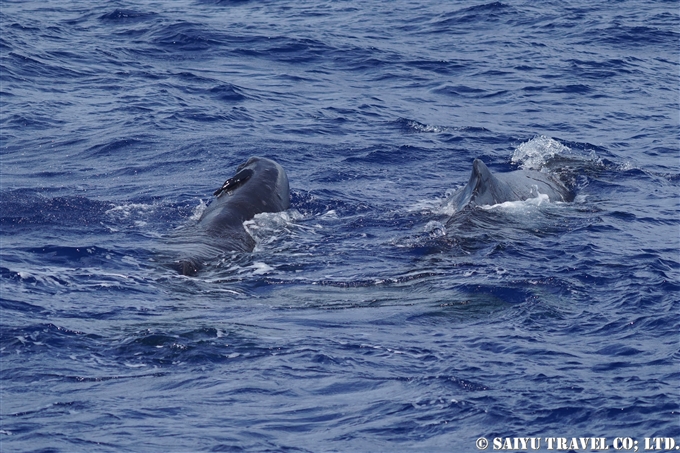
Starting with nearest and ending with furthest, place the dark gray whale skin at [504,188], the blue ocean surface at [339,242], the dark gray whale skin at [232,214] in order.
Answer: the blue ocean surface at [339,242], the dark gray whale skin at [232,214], the dark gray whale skin at [504,188]

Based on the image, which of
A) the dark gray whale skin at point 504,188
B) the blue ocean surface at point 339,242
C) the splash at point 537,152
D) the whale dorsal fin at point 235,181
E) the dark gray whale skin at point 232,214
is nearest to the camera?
the blue ocean surface at point 339,242

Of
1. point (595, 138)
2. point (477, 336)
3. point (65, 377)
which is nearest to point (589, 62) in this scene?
point (595, 138)

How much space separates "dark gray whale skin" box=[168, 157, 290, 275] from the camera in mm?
16047

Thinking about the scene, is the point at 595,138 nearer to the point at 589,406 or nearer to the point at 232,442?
the point at 589,406

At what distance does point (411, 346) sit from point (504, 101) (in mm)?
17503

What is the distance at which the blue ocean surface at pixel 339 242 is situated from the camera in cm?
1121

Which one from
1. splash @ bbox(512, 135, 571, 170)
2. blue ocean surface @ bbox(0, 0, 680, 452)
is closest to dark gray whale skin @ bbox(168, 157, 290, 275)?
blue ocean surface @ bbox(0, 0, 680, 452)

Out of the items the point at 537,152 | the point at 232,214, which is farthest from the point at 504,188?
the point at 537,152

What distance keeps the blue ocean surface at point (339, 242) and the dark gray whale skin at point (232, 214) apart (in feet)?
0.93

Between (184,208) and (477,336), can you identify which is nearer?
(477,336)

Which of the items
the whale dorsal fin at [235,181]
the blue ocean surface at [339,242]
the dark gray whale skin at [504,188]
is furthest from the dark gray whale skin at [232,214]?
the dark gray whale skin at [504,188]

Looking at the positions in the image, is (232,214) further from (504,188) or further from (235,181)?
(504,188)

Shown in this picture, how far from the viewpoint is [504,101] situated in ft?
95.8

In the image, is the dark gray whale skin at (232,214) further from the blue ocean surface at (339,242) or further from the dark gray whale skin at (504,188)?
the dark gray whale skin at (504,188)
